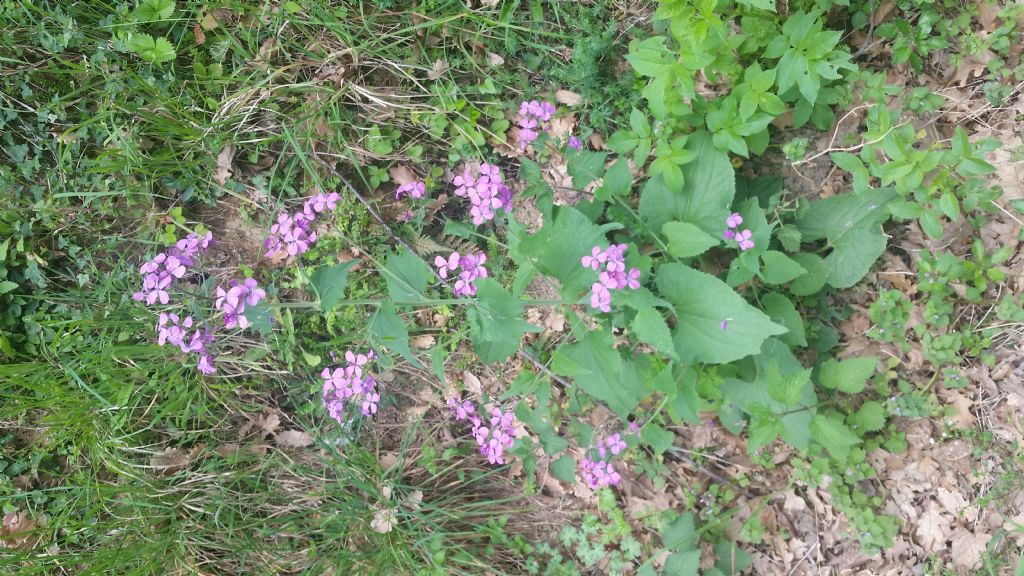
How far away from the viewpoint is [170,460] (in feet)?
13.1

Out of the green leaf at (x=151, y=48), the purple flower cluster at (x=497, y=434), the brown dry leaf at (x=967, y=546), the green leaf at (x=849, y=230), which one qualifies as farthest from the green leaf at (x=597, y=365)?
the green leaf at (x=151, y=48)

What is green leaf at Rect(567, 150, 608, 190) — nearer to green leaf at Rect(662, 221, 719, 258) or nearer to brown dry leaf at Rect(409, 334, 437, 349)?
green leaf at Rect(662, 221, 719, 258)

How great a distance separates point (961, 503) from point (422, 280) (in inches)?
115

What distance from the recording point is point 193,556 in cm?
390

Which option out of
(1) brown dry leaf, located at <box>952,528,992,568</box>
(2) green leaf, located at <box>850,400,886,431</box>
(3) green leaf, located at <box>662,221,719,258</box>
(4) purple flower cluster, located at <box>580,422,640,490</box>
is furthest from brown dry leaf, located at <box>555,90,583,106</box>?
(1) brown dry leaf, located at <box>952,528,992,568</box>

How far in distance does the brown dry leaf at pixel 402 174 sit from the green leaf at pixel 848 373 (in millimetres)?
2571

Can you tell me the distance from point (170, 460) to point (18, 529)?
1.11 meters

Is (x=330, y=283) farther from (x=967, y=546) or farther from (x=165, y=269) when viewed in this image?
(x=967, y=546)

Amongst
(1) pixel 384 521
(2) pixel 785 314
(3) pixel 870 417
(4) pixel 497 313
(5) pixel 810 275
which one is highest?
(4) pixel 497 313

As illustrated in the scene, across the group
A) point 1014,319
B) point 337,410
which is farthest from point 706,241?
point 337,410

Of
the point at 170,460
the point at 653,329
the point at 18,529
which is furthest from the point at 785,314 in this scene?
the point at 18,529

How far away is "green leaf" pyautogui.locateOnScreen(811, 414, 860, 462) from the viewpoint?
2.87 meters

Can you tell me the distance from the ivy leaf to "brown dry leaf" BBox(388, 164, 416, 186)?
154 cm

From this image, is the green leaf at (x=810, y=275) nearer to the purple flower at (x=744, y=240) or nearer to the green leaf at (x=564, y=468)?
the purple flower at (x=744, y=240)
